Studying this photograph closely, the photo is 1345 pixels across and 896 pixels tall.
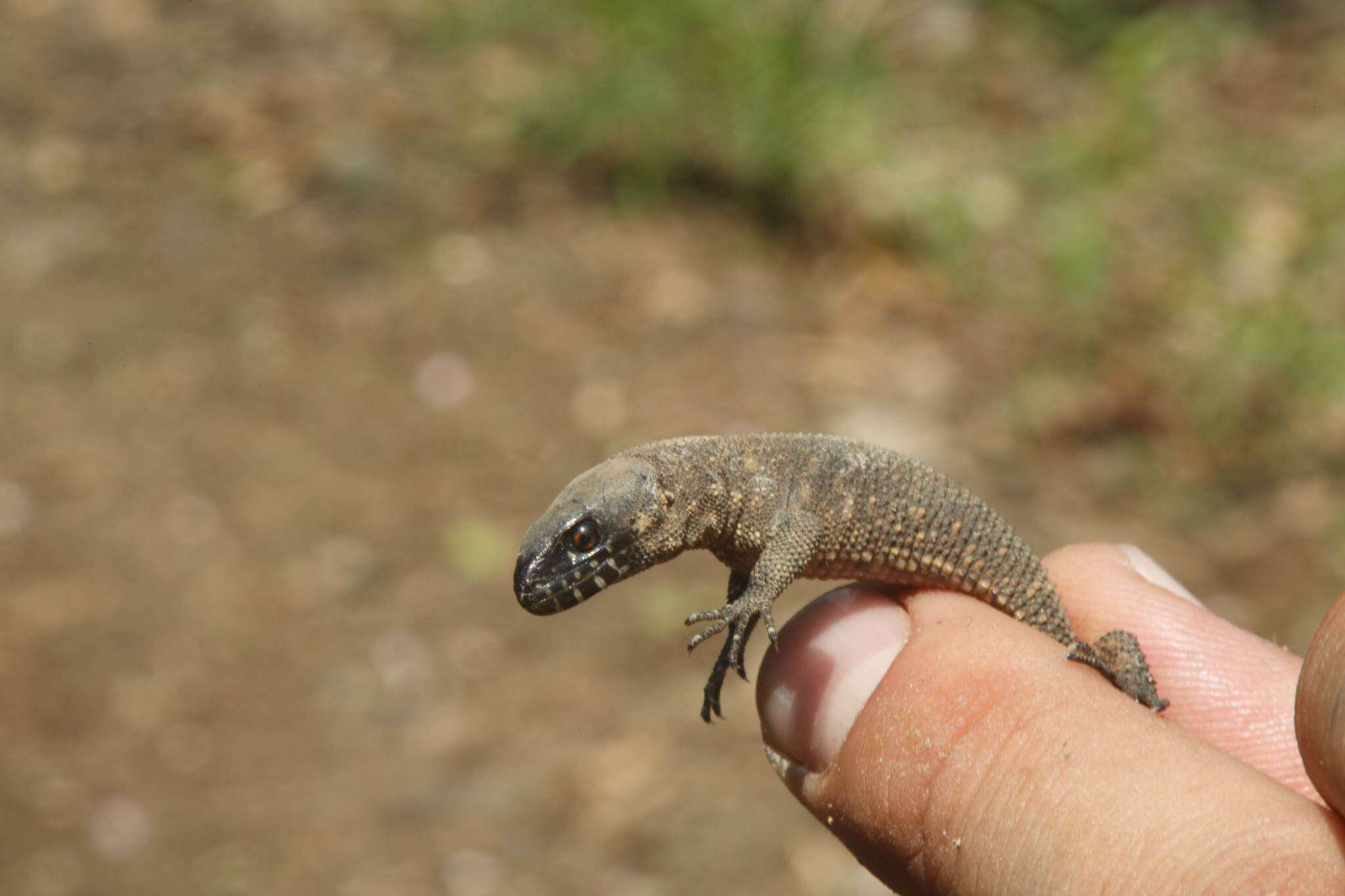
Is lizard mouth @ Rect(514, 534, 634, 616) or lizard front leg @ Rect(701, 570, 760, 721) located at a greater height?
lizard mouth @ Rect(514, 534, 634, 616)

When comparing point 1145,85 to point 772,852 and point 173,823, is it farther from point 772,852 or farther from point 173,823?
point 173,823

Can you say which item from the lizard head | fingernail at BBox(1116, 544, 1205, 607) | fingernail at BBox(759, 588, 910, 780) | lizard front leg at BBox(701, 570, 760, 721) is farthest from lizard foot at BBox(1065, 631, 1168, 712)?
the lizard head

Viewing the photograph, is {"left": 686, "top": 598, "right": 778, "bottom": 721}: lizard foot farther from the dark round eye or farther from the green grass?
the green grass

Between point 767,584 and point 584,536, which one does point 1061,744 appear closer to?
point 767,584

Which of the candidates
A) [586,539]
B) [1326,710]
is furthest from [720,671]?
[1326,710]

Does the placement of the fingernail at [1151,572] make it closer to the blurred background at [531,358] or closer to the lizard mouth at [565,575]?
the lizard mouth at [565,575]

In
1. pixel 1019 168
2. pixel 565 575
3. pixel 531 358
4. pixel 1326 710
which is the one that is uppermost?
pixel 531 358
